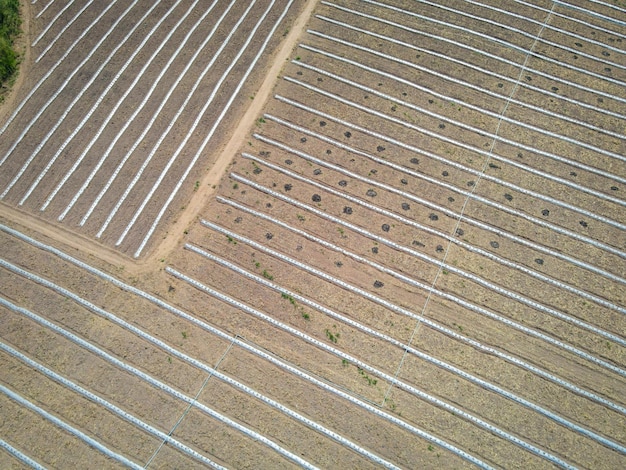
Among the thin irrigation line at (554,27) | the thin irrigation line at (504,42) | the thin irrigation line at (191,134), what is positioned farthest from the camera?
the thin irrigation line at (554,27)

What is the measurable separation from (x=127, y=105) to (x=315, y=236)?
476 inches

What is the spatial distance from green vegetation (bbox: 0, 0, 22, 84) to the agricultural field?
0.80m

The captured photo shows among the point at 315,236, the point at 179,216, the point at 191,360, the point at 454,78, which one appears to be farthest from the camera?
the point at 454,78

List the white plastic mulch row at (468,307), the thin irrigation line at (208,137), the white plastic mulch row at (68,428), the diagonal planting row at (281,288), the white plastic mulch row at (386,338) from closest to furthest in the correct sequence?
the white plastic mulch row at (68,428)
the white plastic mulch row at (386,338)
the white plastic mulch row at (468,307)
the diagonal planting row at (281,288)
the thin irrigation line at (208,137)

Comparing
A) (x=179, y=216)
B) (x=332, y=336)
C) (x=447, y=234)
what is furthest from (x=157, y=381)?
(x=447, y=234)

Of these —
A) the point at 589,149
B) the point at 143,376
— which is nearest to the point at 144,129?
the point at 143,376

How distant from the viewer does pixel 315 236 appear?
2012cm

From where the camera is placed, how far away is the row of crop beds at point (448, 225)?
56.5ft

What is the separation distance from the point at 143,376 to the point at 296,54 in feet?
60.2

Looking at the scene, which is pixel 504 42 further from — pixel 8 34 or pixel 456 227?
pixel 8 34

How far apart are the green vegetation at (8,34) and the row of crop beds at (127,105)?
3.53ft

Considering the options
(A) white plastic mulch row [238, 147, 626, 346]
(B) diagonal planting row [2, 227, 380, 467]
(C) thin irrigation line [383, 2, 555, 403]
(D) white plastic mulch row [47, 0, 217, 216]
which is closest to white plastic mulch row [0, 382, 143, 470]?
(B) diagonal planting row [2, 227, 380, 467]

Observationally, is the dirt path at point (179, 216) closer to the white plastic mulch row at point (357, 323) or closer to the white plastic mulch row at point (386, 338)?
the white plastic mulch row at point (357, 323)

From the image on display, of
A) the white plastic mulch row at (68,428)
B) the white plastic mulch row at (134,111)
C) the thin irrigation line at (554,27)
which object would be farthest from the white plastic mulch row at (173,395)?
the thin irrigation line at (554,27)
